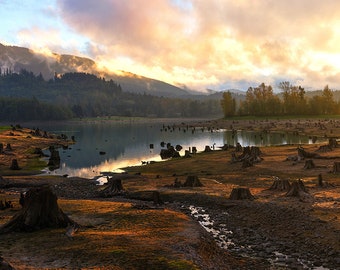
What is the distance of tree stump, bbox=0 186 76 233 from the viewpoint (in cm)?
2540

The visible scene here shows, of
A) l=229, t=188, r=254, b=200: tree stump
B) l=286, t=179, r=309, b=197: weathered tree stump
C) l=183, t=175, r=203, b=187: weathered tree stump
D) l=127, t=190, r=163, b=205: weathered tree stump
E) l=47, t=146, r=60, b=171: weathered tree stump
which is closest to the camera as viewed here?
l=286, t=179, r=309, b=197: weathered tree stump

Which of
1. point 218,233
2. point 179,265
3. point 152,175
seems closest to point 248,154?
point 152,175

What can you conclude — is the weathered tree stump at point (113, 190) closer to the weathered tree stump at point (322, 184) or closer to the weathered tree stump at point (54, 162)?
the weathered tree stump at point (322, 184)

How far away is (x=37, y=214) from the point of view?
25922 millimetres

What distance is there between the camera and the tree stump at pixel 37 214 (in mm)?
25398

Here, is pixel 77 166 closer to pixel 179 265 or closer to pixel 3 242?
pixel 3 242

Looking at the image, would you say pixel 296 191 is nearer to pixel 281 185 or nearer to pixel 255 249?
pixel 281 185

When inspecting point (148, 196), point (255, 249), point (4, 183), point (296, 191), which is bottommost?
point (255, 249)

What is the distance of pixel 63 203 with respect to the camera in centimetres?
3562

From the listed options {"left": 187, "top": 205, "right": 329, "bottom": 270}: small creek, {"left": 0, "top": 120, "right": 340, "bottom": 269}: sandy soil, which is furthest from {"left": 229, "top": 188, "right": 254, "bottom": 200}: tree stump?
{"left": 187, "top": 205, "right": 329, "bottom": 270}: small creek

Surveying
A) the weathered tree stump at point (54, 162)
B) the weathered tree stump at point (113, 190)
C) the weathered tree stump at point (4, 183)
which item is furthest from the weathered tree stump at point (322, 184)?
the weathered tree stump at point (54, 162)

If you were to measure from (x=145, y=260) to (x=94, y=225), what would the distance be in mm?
8533

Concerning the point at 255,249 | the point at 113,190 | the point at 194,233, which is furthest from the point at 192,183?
the point at 255,249

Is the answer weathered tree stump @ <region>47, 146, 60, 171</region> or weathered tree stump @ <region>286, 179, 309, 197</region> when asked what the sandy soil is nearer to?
weathered tree stump @ <region>286, 179, 309, 197</region>
